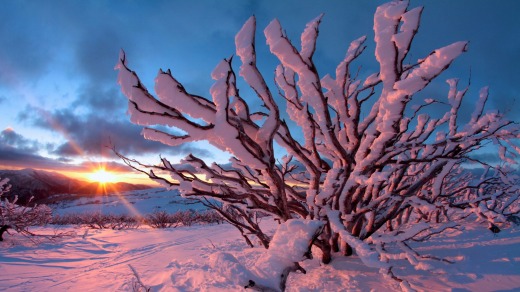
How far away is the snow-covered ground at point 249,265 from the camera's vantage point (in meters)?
2.25

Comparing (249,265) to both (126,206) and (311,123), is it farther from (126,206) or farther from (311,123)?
(126,206)

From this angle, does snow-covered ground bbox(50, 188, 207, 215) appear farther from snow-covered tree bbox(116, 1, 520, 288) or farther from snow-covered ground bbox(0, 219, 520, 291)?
snow-covered tree bbox(116, 1, 520, 288)

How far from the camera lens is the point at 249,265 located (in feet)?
9.42

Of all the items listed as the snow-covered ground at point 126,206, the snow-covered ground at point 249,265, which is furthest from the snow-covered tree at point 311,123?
the snow-covered ground at point 126,206

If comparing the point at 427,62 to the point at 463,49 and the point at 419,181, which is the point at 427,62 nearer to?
the point at 463,49

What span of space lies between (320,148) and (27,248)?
6424 millimetres

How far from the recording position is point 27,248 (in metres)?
5.75

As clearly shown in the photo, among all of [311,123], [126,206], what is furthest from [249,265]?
[126,206]

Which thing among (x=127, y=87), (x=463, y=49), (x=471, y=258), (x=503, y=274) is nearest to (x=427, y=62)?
(x=463, y=49)

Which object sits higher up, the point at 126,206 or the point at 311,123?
the point at 311,123

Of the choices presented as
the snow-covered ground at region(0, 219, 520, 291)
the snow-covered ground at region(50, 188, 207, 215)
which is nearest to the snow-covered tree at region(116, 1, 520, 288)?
the snow-covered ground at region(0, 219, 520, 291)

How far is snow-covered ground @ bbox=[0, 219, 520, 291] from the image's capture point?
2.25 meters

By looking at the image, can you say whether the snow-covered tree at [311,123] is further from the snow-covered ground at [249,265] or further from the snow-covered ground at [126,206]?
the snow-covered ground at [126,206]

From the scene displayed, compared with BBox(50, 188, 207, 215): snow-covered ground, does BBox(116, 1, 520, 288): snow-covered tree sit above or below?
above
